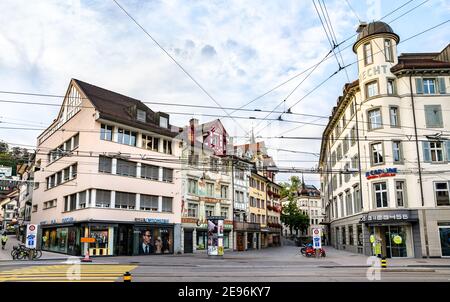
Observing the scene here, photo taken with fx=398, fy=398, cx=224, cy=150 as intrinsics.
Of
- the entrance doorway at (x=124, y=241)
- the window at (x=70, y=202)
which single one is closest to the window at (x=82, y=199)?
the window at (x=70, y=202)

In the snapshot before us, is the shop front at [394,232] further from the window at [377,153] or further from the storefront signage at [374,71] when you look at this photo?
the storefront signage at [374,71]

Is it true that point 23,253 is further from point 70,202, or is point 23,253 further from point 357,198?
point 357,198

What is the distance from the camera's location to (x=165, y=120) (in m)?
45.6

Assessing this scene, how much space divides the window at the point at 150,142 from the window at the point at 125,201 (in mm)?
5473

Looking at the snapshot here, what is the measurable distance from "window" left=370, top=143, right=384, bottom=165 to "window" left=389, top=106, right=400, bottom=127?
2.22 meters

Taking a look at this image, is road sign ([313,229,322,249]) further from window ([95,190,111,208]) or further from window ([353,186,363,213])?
window ([95,190,111,208])

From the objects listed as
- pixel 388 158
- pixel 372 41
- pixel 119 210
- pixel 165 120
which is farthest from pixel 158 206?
pixel 372 41

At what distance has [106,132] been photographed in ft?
122

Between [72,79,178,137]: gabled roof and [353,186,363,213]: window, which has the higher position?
[72,79,178,137]: gabled roof

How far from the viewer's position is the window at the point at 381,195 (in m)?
33.5

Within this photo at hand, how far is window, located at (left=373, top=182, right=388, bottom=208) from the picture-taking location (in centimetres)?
3347

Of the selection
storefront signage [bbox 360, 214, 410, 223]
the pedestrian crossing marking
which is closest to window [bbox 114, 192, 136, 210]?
the pedestrian crossing marking
